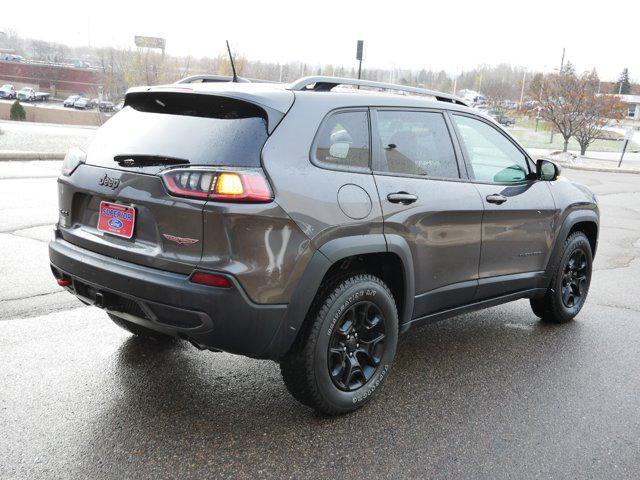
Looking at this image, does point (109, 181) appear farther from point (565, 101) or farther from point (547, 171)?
point (565, 101)

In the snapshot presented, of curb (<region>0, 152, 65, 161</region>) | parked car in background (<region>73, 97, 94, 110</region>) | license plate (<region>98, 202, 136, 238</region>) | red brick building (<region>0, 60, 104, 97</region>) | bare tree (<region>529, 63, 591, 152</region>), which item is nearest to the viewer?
license plate (<region>98, 202, 136, 238</region>)

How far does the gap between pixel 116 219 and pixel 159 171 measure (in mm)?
381

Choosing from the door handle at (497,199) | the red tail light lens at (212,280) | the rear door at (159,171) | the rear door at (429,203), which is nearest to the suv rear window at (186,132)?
the rear door at (159,171)

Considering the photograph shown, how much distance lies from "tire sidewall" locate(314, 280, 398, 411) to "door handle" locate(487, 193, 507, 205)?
1.18 m

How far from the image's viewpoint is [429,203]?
385 cm

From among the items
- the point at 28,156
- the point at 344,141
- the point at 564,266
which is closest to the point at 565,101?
the point at 28,156

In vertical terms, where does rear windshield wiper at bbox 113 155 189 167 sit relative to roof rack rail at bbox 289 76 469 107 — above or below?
below

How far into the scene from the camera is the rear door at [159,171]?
3059 mm

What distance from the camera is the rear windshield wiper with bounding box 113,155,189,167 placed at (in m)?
3.18

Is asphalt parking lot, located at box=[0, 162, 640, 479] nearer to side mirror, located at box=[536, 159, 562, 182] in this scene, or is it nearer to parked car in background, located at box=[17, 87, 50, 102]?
side mirror, located at box=[536, 159, 562, 182]

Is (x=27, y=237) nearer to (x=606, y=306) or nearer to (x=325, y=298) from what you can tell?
(x=325, y=298)

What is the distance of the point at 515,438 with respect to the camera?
11.4 ft

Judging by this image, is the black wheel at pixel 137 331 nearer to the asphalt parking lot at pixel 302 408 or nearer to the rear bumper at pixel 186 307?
the asphalt parking lot at pixel 302 408

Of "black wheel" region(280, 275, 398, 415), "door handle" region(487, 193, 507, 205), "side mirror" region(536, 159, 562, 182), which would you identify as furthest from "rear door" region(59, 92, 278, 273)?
"side mirror" region(536, 159, 562, 182)
